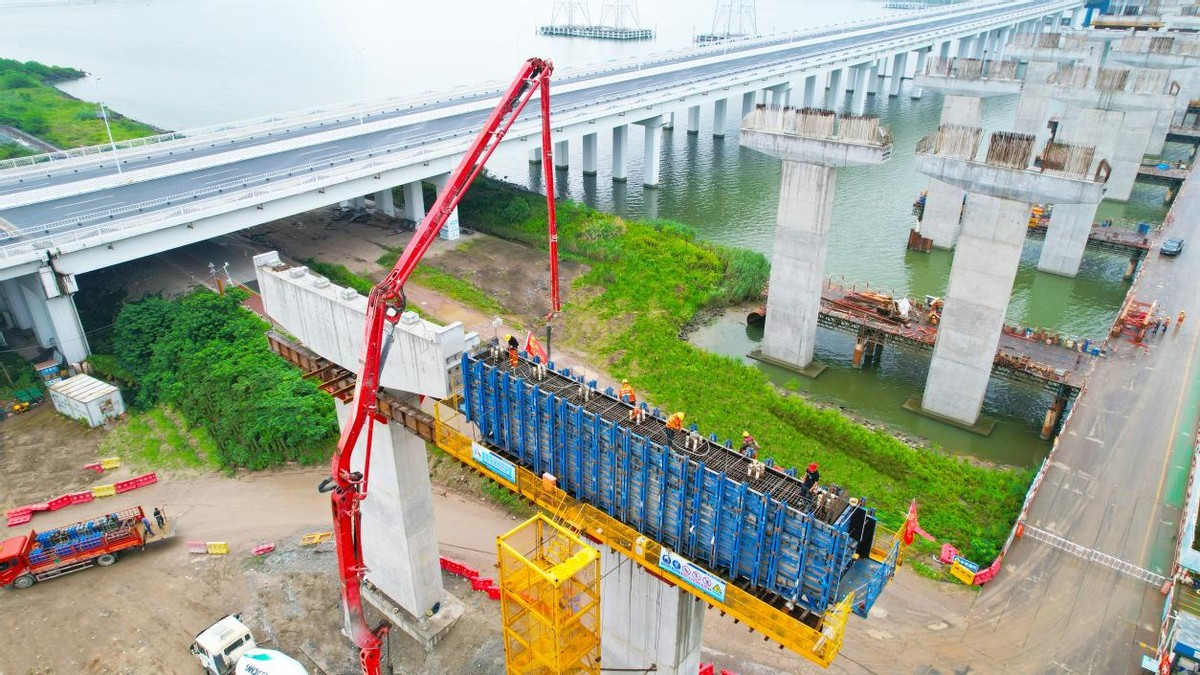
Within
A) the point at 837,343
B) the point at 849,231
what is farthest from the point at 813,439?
the point at 849,231

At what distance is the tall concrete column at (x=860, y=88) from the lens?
108062 mm

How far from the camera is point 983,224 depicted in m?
33.3

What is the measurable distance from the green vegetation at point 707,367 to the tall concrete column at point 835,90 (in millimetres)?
58158

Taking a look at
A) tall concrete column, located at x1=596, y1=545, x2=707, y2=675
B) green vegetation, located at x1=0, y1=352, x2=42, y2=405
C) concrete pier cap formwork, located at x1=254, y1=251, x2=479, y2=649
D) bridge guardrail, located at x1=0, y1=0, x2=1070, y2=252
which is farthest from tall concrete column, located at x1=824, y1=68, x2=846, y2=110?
tall concrete column, located at x1=596, y1=545, x2=707, y2=675

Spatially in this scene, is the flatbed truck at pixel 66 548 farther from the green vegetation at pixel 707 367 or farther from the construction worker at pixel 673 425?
the green vegetation at pixel 707 367

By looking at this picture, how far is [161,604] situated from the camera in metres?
25.8

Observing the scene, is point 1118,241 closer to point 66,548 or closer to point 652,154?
point 652,154

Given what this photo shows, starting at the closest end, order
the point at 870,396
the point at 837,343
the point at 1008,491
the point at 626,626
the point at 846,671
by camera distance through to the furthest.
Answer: the point at 626,626 → the point at 846,671 → the point at 1008,491 → the point at 870,396 → the point at 837,343

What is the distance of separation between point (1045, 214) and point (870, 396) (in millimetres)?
30837

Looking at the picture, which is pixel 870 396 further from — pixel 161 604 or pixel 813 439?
pixel 161 604

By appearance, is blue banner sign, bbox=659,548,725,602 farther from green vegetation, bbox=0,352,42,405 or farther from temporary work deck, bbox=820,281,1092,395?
green vegetation, bbox=0,352,42,405

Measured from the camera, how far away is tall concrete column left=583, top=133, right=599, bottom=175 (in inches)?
2995

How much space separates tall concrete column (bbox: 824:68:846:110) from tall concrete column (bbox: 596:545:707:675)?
9846cm

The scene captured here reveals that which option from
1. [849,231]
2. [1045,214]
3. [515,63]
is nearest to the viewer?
[1045,214]
